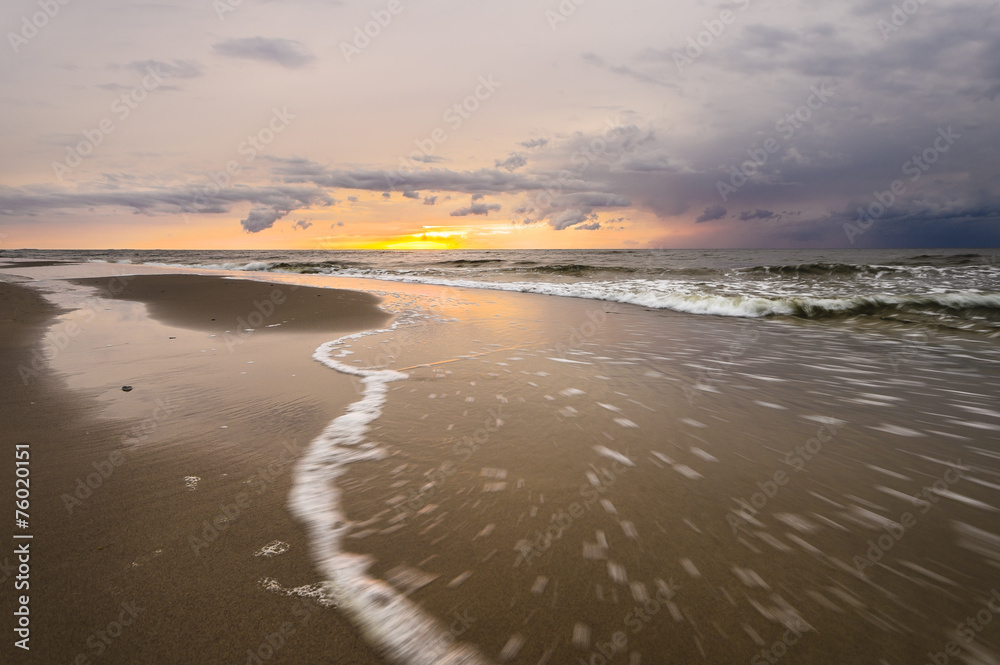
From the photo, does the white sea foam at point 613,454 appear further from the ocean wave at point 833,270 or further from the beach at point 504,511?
the ocean wave at point 833,270

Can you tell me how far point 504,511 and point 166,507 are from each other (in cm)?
171

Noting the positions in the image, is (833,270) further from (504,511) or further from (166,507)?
(166,507)

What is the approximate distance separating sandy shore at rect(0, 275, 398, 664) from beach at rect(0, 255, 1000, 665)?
1cm

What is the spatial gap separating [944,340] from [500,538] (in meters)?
8.97

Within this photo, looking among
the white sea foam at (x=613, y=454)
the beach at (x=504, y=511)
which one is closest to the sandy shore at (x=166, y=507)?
the beach at (x=504, y=511)

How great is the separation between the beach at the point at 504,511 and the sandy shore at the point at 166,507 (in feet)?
0.04

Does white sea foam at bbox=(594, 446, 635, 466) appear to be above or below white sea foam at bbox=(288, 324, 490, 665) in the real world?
below

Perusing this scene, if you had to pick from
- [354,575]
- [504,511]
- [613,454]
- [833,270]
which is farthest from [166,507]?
[833,270]

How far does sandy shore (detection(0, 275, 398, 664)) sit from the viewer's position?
1.53 meters

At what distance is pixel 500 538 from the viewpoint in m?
2.10

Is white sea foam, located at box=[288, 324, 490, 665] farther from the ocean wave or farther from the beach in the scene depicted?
the ocean wave

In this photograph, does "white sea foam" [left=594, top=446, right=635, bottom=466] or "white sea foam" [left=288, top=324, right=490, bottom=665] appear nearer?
"white sea foam" [left=288, top=324, right=490, bottom=665]

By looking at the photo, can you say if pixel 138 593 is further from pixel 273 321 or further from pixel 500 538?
pixel 273 321

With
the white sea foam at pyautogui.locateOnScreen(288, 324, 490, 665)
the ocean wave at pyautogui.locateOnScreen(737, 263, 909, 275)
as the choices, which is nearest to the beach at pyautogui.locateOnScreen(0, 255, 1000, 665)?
the white sea foam at pyautogui.locateOnScreen(288, 324, 490, 665)
